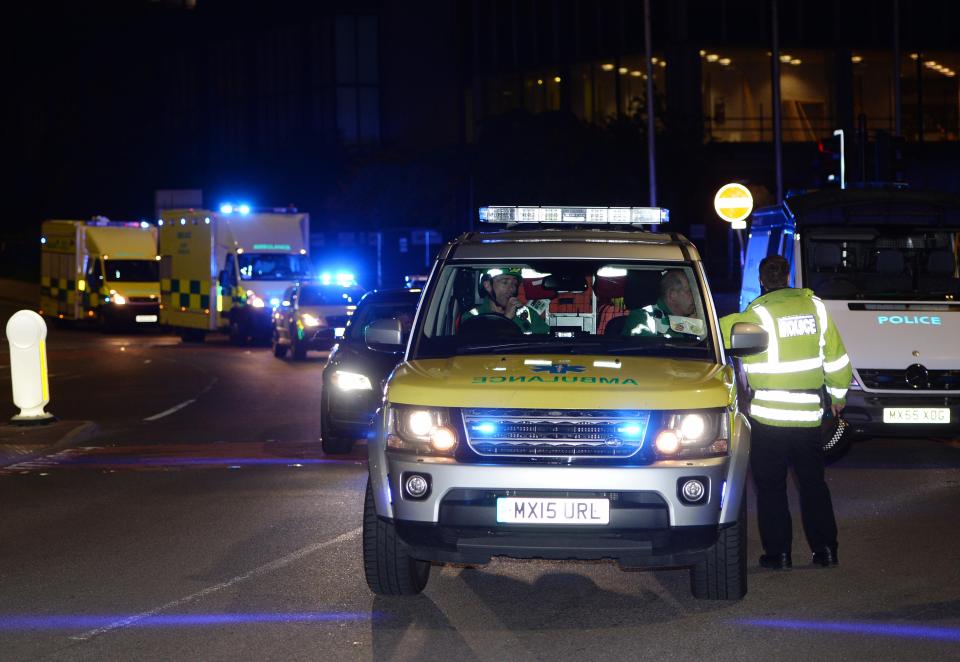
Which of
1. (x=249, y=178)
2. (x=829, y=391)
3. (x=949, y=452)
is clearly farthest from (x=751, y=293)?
(x=249, y=178)

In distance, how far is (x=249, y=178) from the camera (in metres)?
72.6

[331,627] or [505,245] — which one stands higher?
[505,245]

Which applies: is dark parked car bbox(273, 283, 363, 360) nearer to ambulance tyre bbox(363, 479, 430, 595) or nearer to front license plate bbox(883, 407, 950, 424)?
front license plate bbox(883, 407, 950, 424)

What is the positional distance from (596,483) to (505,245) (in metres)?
1.88

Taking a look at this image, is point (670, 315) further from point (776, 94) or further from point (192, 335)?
point (776, 94)

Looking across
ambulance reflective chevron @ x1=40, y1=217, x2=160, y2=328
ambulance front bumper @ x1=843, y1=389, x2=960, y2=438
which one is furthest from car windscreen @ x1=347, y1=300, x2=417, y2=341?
ambulance reflective chevron @ x1=40, y1=217, x2=160, y2=328

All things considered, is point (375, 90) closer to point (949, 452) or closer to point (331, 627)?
point (949, 452)

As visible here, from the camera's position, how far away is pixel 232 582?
26.8ft

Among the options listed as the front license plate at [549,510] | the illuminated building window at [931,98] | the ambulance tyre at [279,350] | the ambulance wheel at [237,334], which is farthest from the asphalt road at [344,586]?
the illuminated building window at [931,98]

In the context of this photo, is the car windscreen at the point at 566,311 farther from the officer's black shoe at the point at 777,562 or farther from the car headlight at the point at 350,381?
the car headlight at the point at 350,381

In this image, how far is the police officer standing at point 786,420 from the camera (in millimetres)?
8484

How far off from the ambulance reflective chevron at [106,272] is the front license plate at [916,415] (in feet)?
99.3

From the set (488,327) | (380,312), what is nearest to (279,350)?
(380,312)

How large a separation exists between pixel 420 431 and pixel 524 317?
1.90m
